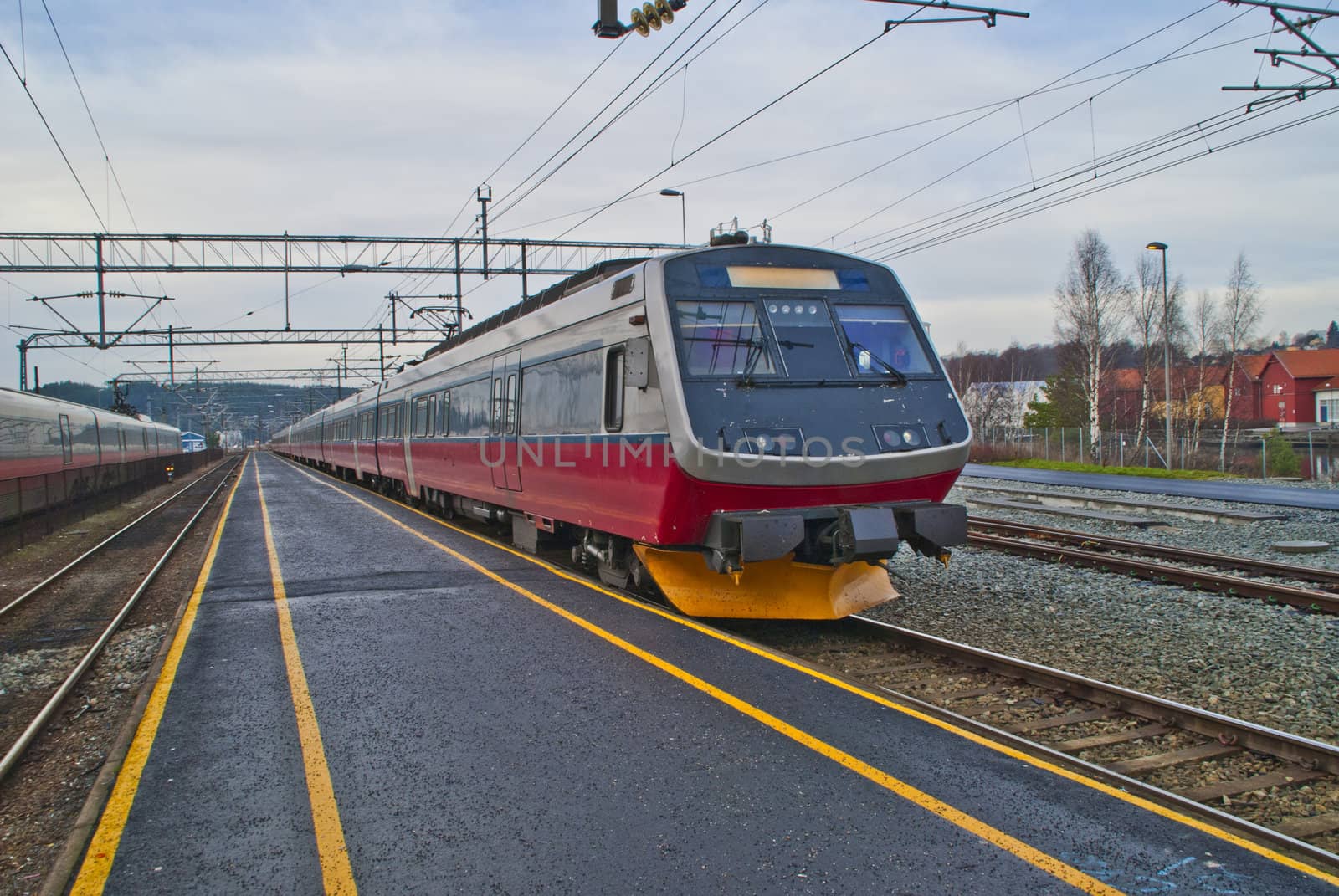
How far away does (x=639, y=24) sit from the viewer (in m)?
7.87

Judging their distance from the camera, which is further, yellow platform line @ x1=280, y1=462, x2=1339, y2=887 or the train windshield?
the train windshield

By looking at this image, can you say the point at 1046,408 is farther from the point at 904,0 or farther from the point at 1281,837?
the point at 1281,837

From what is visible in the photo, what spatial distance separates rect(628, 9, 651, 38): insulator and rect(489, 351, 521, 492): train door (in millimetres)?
4304

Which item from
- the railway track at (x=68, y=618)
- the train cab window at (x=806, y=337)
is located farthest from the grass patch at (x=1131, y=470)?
the railway track at (x=68, y=618)

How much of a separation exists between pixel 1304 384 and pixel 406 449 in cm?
7154

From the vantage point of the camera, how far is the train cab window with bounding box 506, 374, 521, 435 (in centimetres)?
1095

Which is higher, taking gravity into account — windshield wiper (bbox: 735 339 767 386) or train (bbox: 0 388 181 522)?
windshield wiper (bbox: 735 339 767 386)

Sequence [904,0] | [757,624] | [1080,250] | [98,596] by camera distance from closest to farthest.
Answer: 1. [757,624]
2. [904,0]
3. [98,596]
4. [1080,250]

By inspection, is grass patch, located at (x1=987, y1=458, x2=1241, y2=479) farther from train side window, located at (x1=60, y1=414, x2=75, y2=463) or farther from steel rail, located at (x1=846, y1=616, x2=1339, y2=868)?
train side window, located at (x1=60, y1=414, x2=75, y2=463)

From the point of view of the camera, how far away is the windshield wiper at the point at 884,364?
7305 millimetres

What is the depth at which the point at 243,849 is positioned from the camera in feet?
11.8

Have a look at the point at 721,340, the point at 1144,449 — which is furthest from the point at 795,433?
the point at 1144,449

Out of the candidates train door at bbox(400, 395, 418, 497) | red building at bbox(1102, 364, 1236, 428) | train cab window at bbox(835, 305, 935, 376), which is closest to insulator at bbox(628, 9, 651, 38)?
train cab window at bbox(835, 305, 935, 376)

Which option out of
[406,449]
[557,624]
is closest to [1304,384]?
[406,449]
